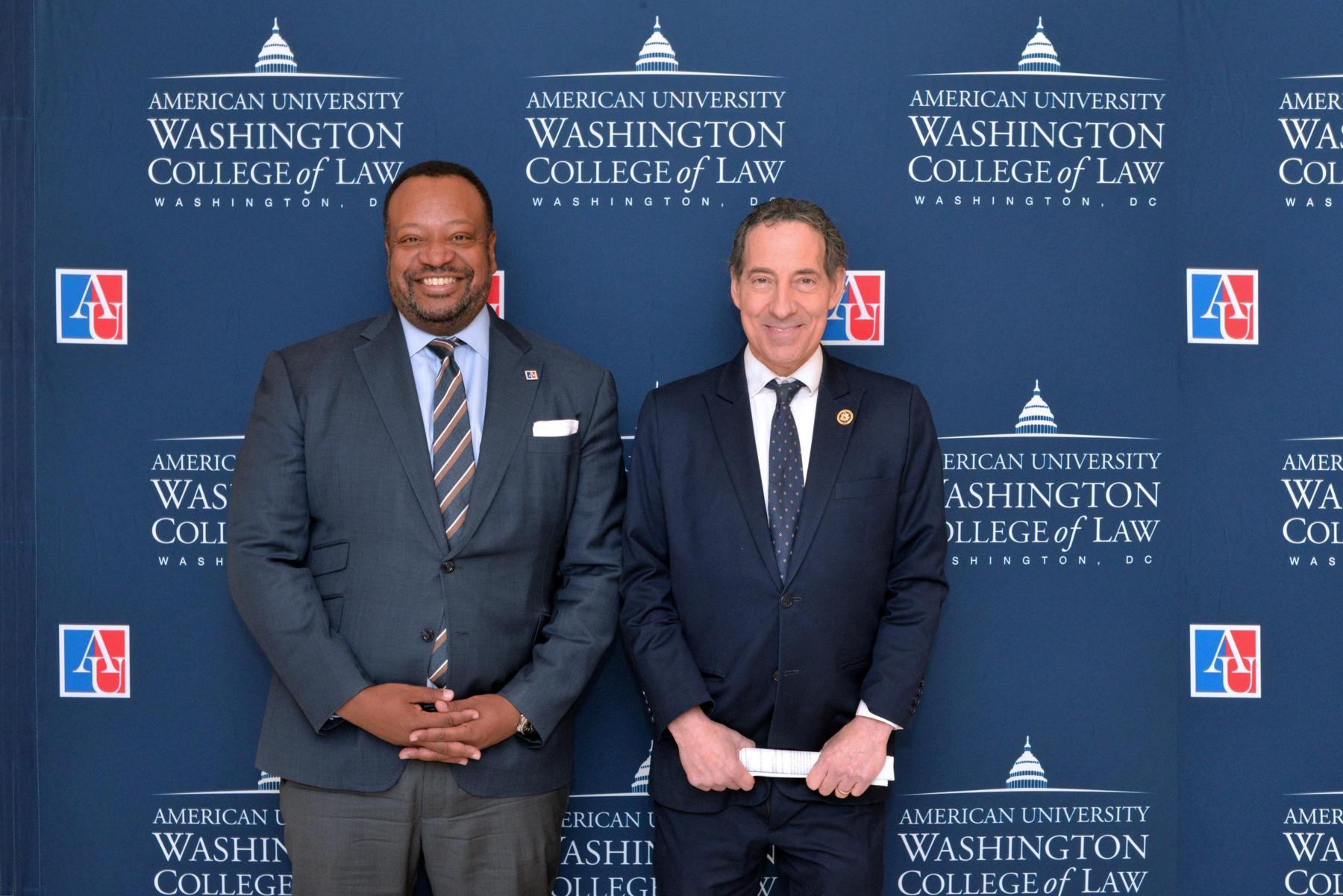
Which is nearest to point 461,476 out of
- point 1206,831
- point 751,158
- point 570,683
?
point 570,683

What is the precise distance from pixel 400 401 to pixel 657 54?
1104 mm

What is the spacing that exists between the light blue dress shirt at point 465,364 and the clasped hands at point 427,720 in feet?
1.77

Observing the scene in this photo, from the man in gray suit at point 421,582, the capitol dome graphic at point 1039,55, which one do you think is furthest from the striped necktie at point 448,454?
the capitol dome graphic at point 1039,55

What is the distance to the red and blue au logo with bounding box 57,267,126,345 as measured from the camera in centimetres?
271

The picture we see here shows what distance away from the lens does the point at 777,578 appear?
→ 214cm

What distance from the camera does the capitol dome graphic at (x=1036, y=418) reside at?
2.73 metres

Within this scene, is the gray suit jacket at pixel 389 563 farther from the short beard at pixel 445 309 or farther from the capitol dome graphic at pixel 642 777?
the capitol dome graphic at pixel 642 777

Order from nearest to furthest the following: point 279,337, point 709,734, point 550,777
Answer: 1. point 709,734
2. point 550,777
3. point 279,337

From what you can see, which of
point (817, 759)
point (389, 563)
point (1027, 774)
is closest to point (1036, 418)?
point (1027, 774)

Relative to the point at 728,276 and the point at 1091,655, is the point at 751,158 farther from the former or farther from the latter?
the point at 1091,655

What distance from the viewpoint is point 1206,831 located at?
2.79 metres

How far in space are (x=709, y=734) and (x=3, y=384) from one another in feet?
6.40

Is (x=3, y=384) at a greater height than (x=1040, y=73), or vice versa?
(x=1040, y=73)

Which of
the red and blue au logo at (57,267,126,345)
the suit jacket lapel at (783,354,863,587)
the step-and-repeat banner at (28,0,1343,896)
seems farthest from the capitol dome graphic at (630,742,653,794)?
the red and blue au logo at (57,267,126,345)
